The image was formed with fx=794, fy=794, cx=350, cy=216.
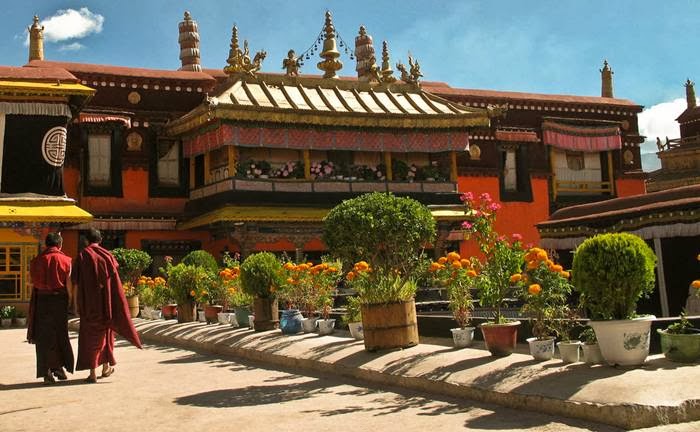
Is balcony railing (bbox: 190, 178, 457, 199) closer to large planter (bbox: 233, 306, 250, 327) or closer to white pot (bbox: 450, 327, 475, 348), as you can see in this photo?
large planter (bbox: 233, 306, 250, 327)

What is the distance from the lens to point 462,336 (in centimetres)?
889

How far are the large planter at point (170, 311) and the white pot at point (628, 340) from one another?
38.5ft

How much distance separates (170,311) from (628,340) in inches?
469

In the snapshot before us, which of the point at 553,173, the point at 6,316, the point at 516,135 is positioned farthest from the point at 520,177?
the point at 6,316

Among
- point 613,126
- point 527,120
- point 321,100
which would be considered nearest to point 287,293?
point 321,100

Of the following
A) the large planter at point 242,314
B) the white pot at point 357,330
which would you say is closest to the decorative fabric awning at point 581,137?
the large planter at point 242,314

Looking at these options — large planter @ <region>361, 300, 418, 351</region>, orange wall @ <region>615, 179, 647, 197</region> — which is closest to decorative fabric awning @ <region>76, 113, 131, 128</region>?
large planter @ <region>361, 300, 418, 351</region>

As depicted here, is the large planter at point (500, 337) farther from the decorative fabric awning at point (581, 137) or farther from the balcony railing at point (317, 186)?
the decorative fabric awning at point (581, 137)

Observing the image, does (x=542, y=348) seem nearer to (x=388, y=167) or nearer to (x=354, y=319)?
(x=354, y=319)

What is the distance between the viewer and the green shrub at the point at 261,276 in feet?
38.1

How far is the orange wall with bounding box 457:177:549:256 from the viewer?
2822cm

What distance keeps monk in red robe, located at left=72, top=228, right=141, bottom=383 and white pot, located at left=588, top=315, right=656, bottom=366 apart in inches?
201

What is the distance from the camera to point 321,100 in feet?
80.6

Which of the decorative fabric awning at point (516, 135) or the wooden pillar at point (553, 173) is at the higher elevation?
the decorative fabric awning at point (516, 135)
